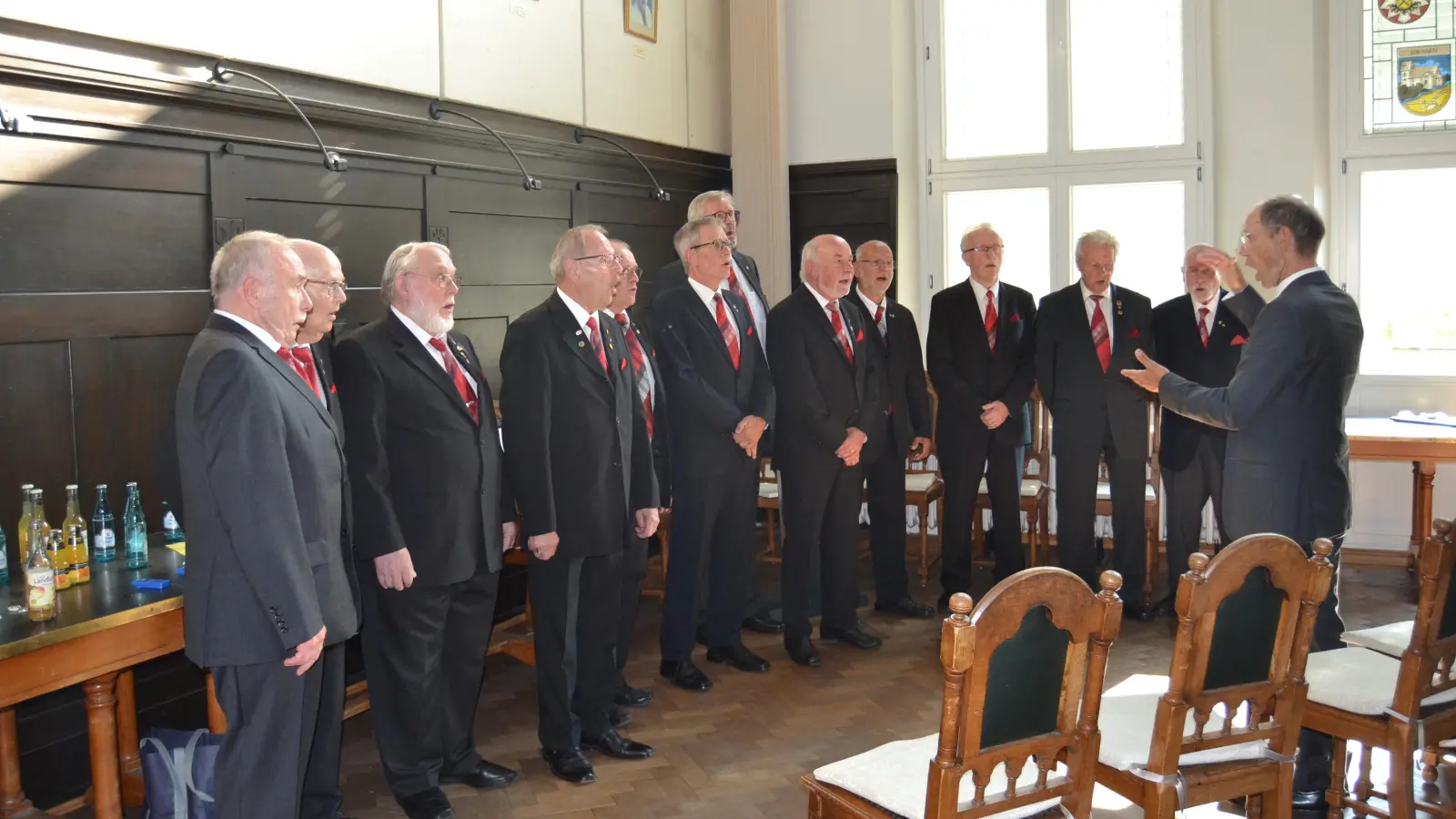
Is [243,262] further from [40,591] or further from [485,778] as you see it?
[485,778]

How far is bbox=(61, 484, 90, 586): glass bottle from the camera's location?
3041 millimetres

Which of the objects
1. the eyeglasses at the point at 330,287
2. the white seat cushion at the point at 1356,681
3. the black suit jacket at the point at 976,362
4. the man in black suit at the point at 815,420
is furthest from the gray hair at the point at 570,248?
the white seat cushion at the point at 1356,681

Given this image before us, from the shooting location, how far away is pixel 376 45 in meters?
4.63

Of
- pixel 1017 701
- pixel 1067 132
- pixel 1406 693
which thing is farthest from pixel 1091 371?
pixel 1017 701

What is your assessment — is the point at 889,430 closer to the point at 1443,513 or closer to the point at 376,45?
the point at 376,45

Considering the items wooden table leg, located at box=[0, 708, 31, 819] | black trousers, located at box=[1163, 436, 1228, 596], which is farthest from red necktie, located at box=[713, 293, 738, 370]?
wooden table leg, located at box=[0, 708, 31, 819]

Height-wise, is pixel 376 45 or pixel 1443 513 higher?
pixel 376 45

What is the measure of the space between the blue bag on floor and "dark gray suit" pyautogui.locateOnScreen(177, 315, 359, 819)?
37 cm

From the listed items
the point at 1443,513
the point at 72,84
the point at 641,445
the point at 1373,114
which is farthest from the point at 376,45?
the point at 1443,513

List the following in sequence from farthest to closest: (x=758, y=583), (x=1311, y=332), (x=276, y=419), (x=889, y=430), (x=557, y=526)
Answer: (x=758, y=583), (x=889, y=430), (x=557, y=526), (x=1311, y=332), (x=276, y=419)

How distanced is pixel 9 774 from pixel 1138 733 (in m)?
2.98

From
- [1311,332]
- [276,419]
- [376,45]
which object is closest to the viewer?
[276,419]

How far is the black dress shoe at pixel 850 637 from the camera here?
4.96m

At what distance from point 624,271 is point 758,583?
253cm
